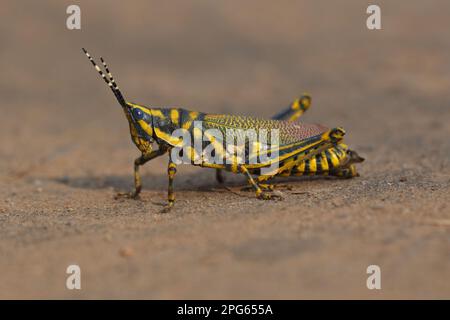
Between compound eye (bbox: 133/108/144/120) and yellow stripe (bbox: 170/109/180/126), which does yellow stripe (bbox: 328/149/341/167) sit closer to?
yellow stripe (bbox: 170/109/180/126)

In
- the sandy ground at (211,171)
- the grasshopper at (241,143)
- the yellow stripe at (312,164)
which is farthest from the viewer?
the yellow stripe at (312,164)

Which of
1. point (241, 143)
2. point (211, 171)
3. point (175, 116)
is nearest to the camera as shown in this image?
point (241, 143)

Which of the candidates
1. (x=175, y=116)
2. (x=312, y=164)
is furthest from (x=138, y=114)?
(x=312, y=164)

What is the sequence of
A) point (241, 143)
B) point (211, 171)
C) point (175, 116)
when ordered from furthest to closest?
point (211, 171) → point (175, 116) → point (241, 143)

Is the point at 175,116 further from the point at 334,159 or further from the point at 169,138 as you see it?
the point at 334,159

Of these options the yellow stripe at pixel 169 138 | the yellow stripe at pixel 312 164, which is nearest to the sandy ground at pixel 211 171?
the yellow stripe at pixel 312 164

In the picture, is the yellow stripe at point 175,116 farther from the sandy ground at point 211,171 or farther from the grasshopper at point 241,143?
the sandy ground at point 211,171
